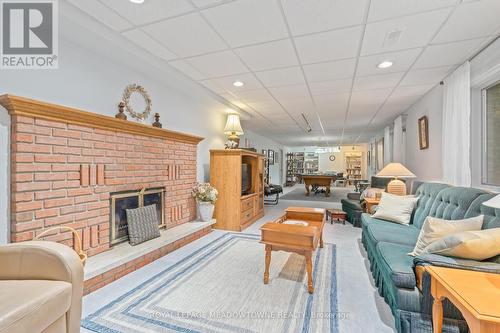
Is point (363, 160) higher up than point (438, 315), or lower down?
higher up

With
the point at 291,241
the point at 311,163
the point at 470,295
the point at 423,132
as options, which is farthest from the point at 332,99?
the point at 311,163

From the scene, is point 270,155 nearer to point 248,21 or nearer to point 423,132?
point 423,132

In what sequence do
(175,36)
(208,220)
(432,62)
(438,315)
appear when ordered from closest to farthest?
(438,315) → (175,36) → (432,62) → (208,220)

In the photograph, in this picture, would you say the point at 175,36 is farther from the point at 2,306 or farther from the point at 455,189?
the point at 455,189

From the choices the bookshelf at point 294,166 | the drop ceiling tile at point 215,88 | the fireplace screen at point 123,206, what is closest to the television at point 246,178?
the drop ceiling tile at point 215,88

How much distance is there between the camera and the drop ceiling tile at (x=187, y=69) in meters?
2.75

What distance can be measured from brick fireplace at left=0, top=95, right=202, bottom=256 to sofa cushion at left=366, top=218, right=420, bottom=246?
2.77 metres

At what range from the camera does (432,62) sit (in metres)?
2.67

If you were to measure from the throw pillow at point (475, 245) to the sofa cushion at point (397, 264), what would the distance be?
260 millimetres

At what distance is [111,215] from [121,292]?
838 mm

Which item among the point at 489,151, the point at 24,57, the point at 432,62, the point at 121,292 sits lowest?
the point at 121,292

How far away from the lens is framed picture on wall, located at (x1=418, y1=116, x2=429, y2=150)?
3.80m

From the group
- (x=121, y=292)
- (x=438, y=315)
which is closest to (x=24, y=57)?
(x=121, y=292)

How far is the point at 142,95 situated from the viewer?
118 inches
